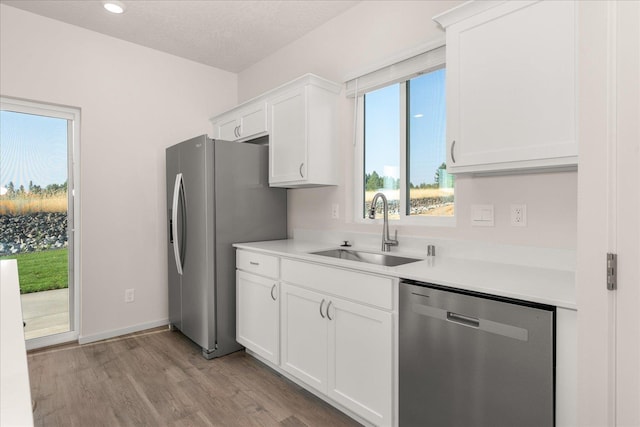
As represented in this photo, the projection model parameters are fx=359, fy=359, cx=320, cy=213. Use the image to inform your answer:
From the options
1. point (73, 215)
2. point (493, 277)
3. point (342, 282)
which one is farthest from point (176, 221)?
point (493, 277)

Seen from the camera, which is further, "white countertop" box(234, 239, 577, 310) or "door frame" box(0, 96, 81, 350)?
"door frame" box(0, 96, 81, 350)

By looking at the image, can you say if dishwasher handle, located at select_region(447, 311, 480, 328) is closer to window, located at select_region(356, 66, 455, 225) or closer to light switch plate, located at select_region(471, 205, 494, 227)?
light switch plate, located at select_region(471, 205, 494, 227)

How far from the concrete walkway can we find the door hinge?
12.3ft

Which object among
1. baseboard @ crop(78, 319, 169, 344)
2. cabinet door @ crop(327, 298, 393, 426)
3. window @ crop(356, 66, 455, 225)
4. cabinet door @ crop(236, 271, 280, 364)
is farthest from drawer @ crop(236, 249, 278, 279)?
baseboard @ crop(78, 319, 169, 344)

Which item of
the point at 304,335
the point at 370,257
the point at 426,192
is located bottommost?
the point at 304,335

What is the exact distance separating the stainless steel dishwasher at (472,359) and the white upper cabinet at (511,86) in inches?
26.0

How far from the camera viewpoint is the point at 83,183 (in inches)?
122

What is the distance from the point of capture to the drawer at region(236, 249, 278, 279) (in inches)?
95.5

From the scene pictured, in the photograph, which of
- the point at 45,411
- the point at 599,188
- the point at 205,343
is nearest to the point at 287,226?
the point at 205,343

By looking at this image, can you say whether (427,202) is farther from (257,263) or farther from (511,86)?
(257,263)

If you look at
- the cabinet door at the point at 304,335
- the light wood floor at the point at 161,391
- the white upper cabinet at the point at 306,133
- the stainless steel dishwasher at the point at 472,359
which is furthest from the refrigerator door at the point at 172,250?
the stainless steel dishwasher at the point at 472,359

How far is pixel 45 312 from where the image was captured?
305 centimetres

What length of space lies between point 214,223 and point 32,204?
156 cm

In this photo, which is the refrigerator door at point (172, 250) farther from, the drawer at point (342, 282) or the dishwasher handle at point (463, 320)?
the dishwasher handle at point (463, 320)
